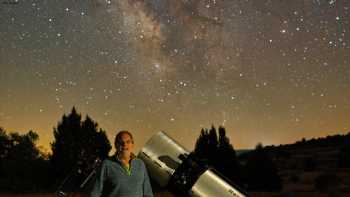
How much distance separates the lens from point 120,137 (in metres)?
4.37

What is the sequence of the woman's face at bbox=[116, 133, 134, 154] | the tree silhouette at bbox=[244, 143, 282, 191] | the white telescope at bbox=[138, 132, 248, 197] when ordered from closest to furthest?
the woman's face at bbox=[116, 133, 134, 154] < the white telescope at bbox=[138, 132, 248, 197] < the tree silhouette at bbox=[244, 143, 282, 191]

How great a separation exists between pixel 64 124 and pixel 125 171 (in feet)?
99.8

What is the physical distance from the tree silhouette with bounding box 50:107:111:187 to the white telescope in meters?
25.3

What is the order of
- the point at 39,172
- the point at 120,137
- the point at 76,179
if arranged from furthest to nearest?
the point at 39,172 < the point at 76,179 < the point at 120,137

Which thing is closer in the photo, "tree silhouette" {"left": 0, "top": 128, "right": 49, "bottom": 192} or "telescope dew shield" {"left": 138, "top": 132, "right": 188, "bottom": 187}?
"telescope dew shield" {"left": 138, "top": 132, "right": 188, "bottom": 187}

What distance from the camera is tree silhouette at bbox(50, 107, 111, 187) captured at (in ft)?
108

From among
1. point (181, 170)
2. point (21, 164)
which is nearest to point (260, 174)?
point (21, 164)

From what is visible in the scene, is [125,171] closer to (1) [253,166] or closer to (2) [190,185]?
(2) [190,185]

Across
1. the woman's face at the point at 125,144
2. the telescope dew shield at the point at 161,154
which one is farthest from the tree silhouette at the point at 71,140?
the woman's face at the point at 125,144

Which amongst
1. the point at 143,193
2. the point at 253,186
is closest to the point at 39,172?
the point at 253,186

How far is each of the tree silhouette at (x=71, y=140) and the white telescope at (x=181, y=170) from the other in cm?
2530

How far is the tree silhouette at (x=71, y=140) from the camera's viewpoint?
1292 inches

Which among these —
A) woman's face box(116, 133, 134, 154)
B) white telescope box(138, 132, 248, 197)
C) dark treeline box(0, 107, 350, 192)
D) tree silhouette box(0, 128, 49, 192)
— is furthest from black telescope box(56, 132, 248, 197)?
tree silhouette box(0, 128, 49, 192)

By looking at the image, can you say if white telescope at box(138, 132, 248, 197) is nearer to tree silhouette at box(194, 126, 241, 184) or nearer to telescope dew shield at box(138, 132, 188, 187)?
telescope dew shield at box(138, 132, 188, 187)
